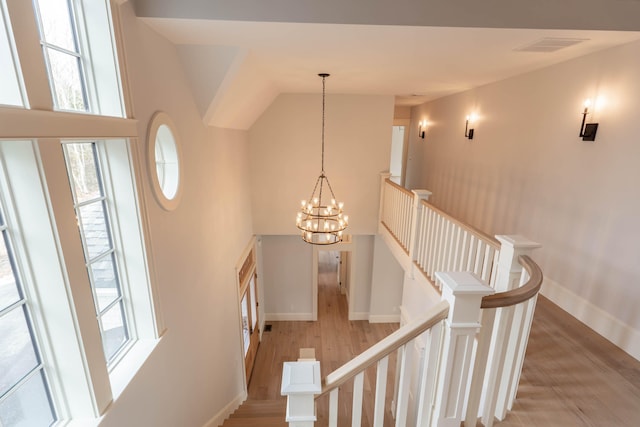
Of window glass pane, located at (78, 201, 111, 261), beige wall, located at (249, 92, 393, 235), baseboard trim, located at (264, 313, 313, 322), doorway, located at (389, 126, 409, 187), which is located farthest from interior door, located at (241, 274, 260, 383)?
doorway, located at (389, 126, 409, 187)

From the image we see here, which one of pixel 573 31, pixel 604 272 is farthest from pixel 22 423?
pixel 604 272

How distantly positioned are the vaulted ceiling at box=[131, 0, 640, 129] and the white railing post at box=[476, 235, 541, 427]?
1.62 meters

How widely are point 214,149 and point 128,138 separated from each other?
1.80 m

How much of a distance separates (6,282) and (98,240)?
0.60m

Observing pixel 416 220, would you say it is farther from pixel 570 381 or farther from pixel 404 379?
pixel 404 379

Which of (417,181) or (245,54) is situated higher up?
(245,54)

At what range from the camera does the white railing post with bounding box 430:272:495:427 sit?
48.9 inches

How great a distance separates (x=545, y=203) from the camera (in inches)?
135

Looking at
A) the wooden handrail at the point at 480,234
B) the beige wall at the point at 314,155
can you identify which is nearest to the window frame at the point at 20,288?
the wooden handrail at the point at 480,234

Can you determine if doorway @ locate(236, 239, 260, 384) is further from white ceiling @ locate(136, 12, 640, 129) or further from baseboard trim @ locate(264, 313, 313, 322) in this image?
white ceiling @ locate(136, 12, 640, 129)

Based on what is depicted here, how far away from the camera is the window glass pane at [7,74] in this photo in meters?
1.15

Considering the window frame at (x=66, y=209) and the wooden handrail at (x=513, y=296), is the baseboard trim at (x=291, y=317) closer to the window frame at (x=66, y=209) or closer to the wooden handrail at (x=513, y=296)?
the window frame at (x=66, y=209)

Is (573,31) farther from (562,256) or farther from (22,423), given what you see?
(22,423)

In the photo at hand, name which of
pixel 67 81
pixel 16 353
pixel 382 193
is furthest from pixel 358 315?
pixel 67 81
